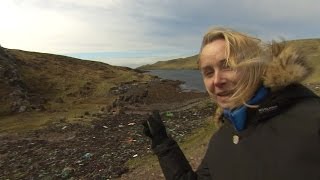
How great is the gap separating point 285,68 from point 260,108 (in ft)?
1.06

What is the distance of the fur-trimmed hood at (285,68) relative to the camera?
2.92 meters

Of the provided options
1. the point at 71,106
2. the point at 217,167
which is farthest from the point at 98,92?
the point at 217,167

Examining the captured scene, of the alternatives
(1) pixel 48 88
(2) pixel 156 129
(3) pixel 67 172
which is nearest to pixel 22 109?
(1) pixel 48 88

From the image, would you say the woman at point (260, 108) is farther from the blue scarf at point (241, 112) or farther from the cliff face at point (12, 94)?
the cliff face at point (12, 94)

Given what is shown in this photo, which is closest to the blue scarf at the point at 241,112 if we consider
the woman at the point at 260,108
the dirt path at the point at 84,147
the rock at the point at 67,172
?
the woman at the point at 260,108

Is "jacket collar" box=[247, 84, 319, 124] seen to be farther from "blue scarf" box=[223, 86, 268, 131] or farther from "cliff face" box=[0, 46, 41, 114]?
"cliff face" box=[0, 46, 41, 114]

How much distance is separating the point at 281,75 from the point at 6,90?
128 feet

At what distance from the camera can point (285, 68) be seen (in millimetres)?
2957

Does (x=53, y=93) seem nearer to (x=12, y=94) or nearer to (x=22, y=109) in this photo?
(x=12, y=94)

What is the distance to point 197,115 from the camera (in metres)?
28.2

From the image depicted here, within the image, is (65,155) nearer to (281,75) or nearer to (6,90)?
(281,75)

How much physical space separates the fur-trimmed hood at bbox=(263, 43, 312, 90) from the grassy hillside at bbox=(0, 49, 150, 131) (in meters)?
26.4

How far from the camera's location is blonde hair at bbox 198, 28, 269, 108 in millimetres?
3051

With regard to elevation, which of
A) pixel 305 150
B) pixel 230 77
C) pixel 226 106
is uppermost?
pixel 230 77
